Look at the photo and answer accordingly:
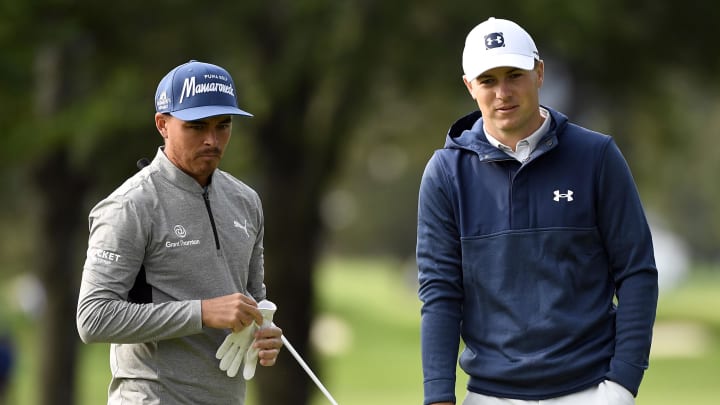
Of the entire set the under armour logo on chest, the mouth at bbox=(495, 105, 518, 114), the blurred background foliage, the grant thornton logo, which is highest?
the blurred background foliage

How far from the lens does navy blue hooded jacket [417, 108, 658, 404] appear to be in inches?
162

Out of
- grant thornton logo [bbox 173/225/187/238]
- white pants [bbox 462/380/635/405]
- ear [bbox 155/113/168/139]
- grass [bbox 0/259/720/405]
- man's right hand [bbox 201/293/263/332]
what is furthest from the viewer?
grass [bbox 0/259/720/405]

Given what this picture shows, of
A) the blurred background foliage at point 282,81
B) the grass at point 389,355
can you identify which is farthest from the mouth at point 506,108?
the grass at point 389,355

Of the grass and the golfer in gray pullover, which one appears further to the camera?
the grass

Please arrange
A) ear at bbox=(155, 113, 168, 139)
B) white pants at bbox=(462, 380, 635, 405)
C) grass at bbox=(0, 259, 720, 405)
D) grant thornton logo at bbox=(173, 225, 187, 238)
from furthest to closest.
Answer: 1. grass at bbox=(0, 259, 720, 405)
2. ear at bbox=(155, 113, 168, 139)
3. grant thornton logo at bbox=(173, 225, 187, 238)
4. white pants at bbox=(462, 380, 635, 405)

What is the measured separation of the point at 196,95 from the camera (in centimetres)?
431

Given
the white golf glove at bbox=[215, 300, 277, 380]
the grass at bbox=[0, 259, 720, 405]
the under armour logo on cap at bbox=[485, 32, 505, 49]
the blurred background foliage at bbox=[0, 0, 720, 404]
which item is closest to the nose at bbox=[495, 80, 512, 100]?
the under armour logo on cap at bbox=[485, 32, 505, 49]

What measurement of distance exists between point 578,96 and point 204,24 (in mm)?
5285

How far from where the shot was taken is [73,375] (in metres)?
16.4

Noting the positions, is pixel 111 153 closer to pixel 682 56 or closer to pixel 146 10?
pixel 146 10

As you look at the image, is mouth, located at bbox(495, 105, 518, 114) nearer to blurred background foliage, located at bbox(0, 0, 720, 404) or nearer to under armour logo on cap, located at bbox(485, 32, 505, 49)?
under armour logo on cap, located at bbox(485, 32, 505, 49)

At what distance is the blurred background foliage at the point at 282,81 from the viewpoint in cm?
1192

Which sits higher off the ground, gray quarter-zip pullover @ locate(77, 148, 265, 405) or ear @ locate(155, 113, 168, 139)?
ear @ locate(155, 113, 168, 139)

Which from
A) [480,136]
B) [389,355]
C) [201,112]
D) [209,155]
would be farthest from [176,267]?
[389,355]
